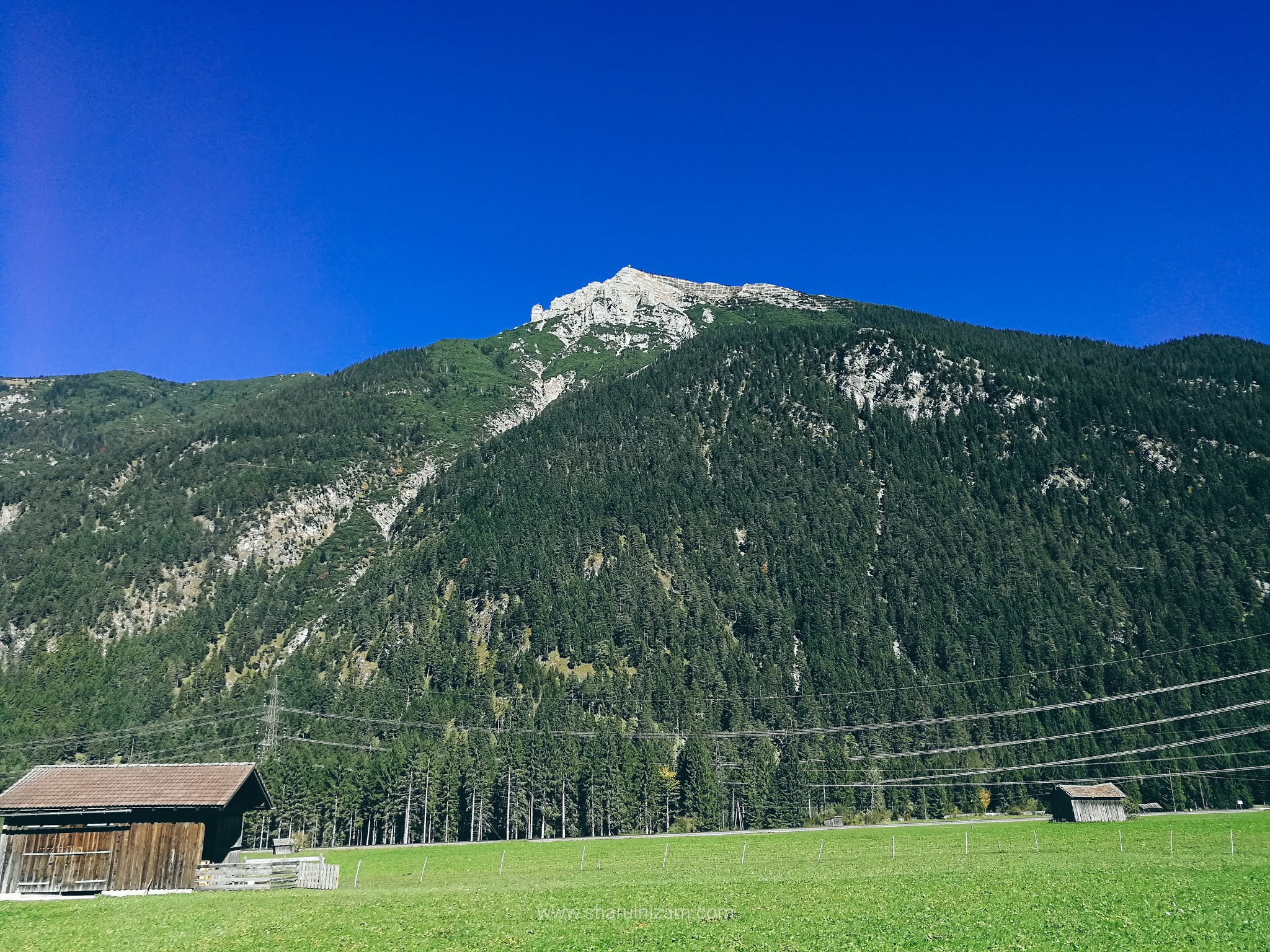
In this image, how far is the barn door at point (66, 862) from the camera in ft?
142

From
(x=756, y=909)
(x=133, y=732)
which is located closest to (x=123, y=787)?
(x=756, y=909)

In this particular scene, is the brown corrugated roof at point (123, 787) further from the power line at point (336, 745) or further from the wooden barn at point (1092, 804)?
the wooden barn at point (1092, 804)

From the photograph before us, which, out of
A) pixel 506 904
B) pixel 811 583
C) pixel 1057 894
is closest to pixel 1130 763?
pixel 811 583

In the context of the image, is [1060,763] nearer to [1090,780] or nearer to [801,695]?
[1090,780]

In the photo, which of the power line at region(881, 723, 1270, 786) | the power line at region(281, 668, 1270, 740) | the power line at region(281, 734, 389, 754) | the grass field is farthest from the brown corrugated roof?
the power line at region(881, 723, 1270, 786)

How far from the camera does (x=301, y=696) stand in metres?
160

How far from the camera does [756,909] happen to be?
95.8 feet

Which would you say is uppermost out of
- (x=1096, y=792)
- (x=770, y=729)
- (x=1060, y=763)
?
(x=770, y=729)

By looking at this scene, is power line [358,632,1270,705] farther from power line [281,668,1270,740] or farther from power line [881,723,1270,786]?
power line [881,723,1270,786]

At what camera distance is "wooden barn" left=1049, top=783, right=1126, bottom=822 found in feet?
311

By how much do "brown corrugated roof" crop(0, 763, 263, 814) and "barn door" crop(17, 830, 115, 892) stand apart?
1883 millimetres

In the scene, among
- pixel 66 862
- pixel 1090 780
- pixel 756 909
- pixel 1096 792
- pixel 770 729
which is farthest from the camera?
pixel 770 729

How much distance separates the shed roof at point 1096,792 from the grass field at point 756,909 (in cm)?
4389

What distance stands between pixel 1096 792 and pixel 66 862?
103571 mm
